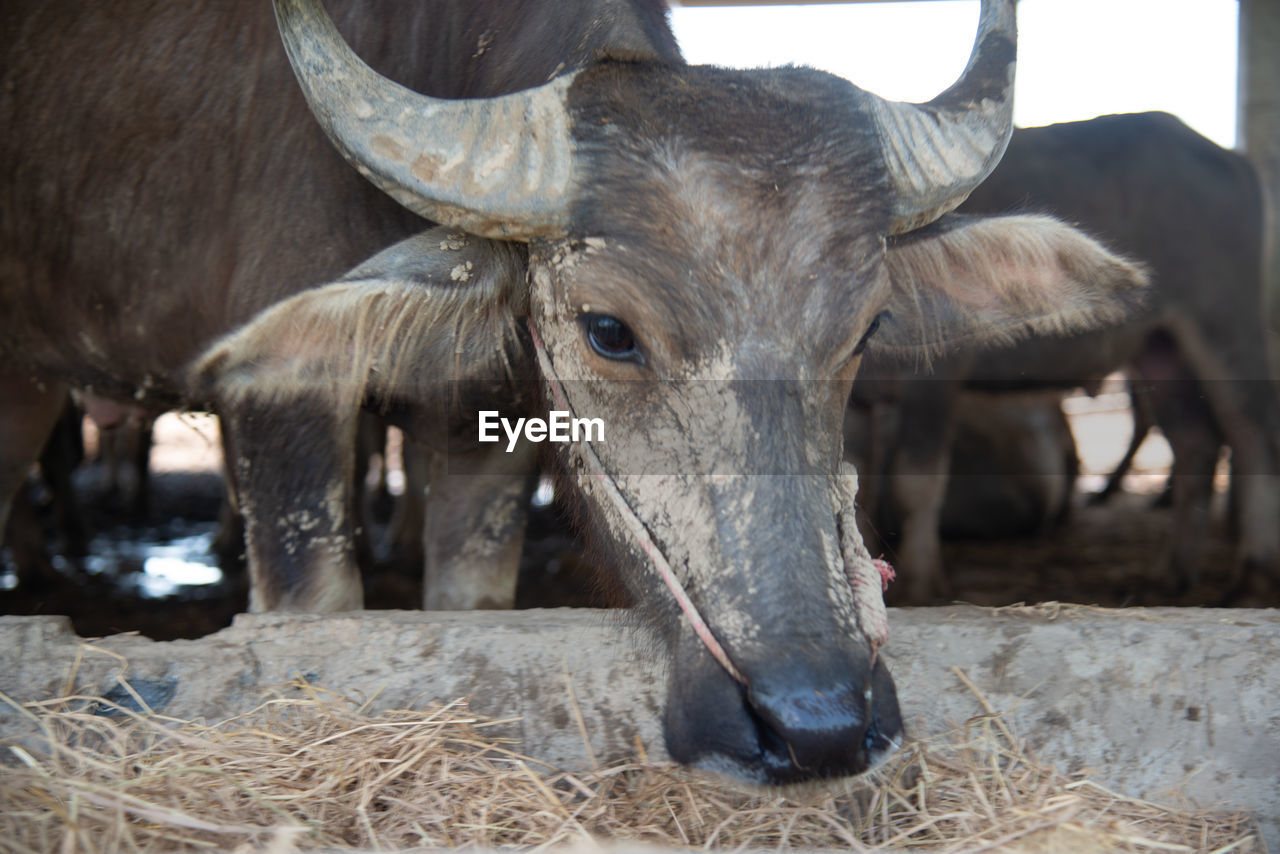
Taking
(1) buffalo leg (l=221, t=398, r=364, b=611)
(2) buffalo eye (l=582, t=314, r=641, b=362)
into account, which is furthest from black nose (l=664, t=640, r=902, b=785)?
(1) buffalo leg (l=221, t=398, r=364, b=611)

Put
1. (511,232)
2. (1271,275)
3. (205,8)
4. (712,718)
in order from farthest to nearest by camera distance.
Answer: (1271,275), (205,8), (511,232), (712,718)

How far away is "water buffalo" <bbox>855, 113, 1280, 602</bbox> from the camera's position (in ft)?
17.7

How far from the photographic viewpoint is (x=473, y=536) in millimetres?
3451

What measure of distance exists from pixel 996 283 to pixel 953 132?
15.8 inches

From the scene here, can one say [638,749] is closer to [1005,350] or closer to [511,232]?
[511,232]

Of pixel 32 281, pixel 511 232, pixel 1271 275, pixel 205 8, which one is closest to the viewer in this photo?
pixel 511 232

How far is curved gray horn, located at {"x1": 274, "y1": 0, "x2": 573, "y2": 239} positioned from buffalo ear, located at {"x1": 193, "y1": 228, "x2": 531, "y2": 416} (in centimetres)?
13

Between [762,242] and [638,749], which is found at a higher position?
[762,242]

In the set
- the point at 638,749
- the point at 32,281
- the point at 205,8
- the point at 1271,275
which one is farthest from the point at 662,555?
the point at 1271,275

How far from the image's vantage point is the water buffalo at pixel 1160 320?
5.39 meters

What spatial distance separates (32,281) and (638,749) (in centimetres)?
248

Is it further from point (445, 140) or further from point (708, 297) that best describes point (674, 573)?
point (445, 140)

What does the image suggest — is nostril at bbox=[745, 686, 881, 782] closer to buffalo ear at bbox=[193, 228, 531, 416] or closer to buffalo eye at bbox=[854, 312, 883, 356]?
buffalo eye at bbox=[854, 312, 883, 356]

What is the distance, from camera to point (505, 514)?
3461mm
